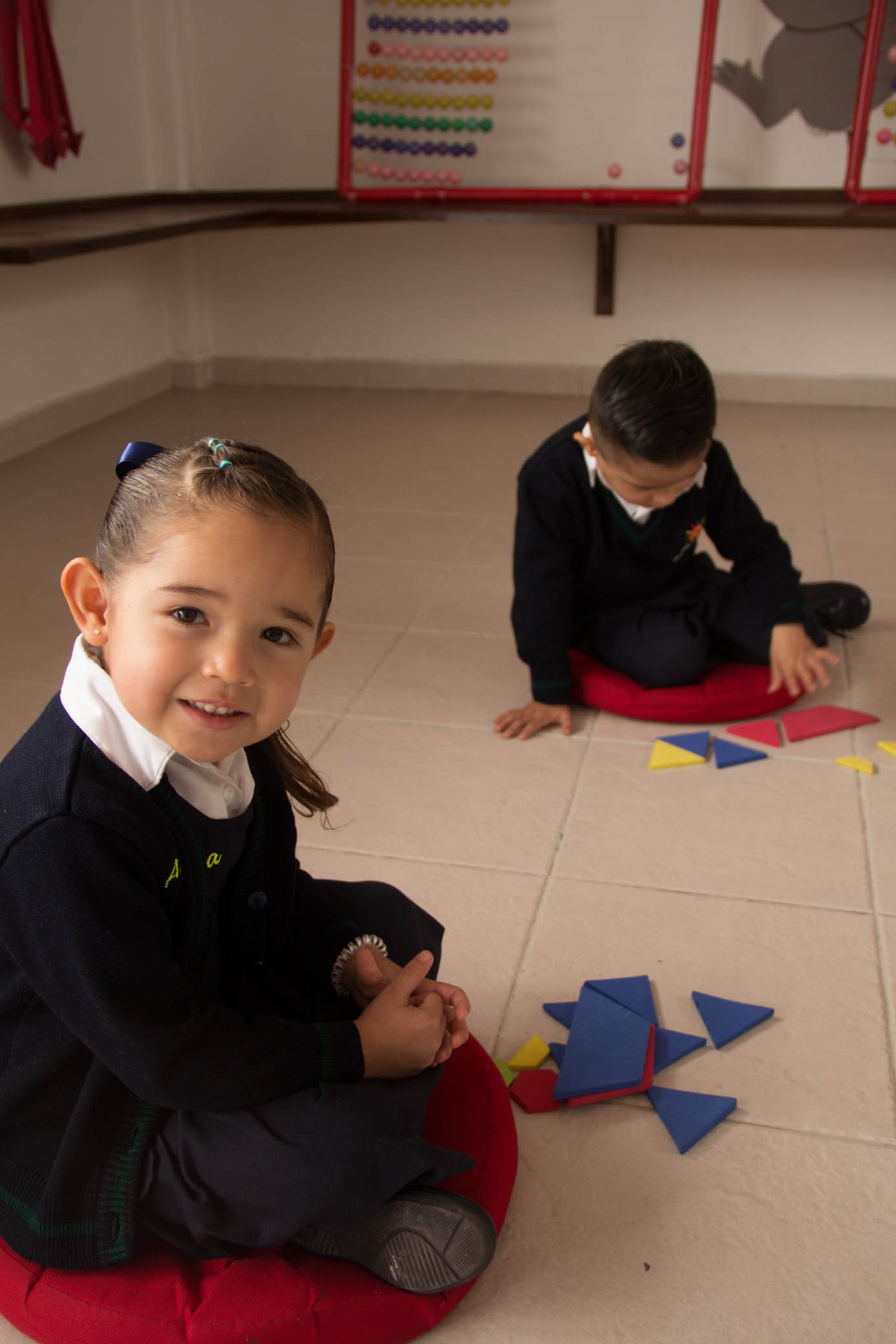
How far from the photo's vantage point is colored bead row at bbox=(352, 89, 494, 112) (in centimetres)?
387

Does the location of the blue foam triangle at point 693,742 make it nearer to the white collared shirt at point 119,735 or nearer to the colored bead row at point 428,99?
the white collared shirt at point 119,735

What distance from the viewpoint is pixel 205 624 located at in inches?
34.8

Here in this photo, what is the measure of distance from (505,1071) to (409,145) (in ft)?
11.3

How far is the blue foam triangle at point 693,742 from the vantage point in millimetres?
1890

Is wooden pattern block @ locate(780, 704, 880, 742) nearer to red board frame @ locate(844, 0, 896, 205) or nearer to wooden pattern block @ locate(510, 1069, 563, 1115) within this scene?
wooden pattern block @ locate(510, 1069, 563, 1115)

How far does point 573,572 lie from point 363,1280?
4.13ft

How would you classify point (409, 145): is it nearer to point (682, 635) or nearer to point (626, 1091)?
point (682, 635)

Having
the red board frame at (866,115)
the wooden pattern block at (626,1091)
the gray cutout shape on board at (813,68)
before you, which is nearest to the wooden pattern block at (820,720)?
the wooden pattern block at (626,1091)

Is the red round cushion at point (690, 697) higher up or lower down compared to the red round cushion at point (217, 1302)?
lower down

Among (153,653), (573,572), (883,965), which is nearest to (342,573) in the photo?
(573,572)

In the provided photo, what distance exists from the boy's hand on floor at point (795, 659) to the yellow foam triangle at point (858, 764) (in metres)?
0.12

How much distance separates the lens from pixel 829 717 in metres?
1.98

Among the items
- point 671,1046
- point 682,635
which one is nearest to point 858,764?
point 682,635

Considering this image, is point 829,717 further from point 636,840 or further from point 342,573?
point 342,573
